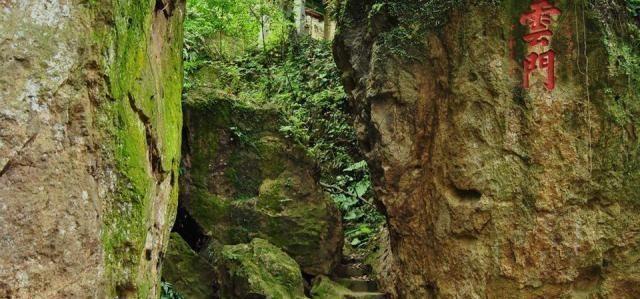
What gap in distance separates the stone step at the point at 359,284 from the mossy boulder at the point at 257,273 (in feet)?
3.80

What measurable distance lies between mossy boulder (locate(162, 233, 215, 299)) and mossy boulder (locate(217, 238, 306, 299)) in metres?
0.29

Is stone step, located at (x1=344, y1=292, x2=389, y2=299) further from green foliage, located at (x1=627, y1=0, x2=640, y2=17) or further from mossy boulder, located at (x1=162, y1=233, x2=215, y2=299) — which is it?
green foliage, located at (x1=627, y1=0, x2=640, y2=17)

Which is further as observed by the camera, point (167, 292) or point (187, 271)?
point (187, 271)

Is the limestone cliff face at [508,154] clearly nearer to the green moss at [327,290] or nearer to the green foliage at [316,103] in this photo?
the green moss at [327,290]

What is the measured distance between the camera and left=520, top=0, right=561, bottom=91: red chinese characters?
6.19 meters

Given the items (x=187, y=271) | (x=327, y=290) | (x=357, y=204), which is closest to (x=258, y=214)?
(x=187, y=271)

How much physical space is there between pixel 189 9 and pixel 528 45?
877 cm

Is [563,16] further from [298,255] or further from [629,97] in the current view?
[298,255]

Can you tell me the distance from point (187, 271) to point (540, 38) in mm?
5386

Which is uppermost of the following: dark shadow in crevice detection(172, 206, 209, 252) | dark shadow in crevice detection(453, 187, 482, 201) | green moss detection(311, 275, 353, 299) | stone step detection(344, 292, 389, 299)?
dark shadow in crevice detection(453, 187, 482, 201)

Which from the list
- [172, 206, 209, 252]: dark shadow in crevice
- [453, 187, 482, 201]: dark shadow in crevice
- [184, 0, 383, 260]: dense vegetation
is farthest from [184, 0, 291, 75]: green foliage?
[453, 187, 482, 201]: dark shadow in crevice

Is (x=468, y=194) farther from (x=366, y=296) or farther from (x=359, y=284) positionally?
(x=359, y=284)

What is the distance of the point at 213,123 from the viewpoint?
28.1 feet

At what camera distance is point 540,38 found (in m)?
6.26
